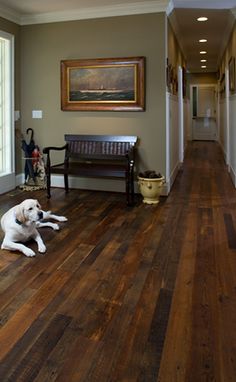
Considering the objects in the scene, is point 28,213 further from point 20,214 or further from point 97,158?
point 97,158

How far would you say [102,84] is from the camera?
5.18m

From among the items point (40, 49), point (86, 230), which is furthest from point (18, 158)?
point (86, 230)

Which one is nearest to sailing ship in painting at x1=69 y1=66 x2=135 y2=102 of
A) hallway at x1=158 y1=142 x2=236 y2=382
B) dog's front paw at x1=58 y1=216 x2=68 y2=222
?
Result: hallway at x1=158 y1=142 x2=236 y2=382

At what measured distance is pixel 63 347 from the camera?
1.78m

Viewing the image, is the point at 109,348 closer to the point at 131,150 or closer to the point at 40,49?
the point at 131,150

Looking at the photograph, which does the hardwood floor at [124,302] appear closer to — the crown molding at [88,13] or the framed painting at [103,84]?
the framed painting at [103,84]

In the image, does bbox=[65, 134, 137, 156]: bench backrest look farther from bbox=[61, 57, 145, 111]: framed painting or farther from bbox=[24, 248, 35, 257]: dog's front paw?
bbox=[24, 248, 35, 257]: dog's front paw

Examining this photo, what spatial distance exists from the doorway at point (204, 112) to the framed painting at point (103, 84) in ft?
31.8

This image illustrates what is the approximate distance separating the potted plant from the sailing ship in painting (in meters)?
1.14

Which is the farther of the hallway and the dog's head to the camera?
the dog's head

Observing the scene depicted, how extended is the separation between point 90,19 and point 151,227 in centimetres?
321

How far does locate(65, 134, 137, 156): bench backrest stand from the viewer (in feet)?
16.7

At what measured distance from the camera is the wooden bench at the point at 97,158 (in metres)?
4.77

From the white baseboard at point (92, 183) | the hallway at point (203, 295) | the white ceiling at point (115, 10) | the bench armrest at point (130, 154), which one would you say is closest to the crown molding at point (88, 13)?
the white ceiling at point (115, 10)
